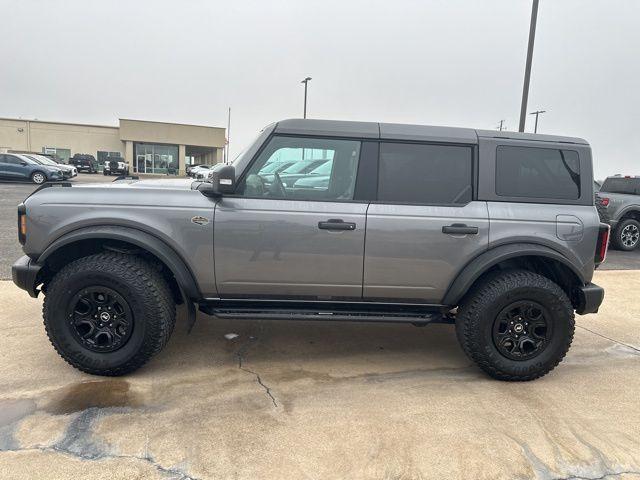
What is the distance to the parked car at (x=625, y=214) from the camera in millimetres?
9883

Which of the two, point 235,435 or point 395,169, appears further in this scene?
point 395,169

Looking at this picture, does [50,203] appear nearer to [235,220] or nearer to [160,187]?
[160,187]

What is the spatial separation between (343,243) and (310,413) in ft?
3.89

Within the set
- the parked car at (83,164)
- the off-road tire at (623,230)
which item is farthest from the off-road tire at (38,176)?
the off-road tire at (623,230)

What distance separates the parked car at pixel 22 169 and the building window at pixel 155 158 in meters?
23.7

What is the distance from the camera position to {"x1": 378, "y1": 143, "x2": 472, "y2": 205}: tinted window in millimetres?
3490

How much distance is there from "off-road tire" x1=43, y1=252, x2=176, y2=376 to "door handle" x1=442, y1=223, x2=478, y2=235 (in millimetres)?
2123

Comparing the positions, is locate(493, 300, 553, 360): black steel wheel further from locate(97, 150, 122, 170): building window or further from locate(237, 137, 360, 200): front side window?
locate(97, 150, 122, 170): building window

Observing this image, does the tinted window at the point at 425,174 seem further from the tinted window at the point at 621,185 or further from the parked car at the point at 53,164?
the parked car at the point at 53,164

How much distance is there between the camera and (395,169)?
3.51 m

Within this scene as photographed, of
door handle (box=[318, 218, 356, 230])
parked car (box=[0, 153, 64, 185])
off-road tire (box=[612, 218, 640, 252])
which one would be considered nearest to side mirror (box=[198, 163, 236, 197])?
door handle (box=[318, 218, 356, 230])

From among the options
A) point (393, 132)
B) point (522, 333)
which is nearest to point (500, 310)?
point (522, 333)

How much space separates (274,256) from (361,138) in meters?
1.11

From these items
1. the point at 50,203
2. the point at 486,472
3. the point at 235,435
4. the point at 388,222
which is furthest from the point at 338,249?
the point at 50,203
